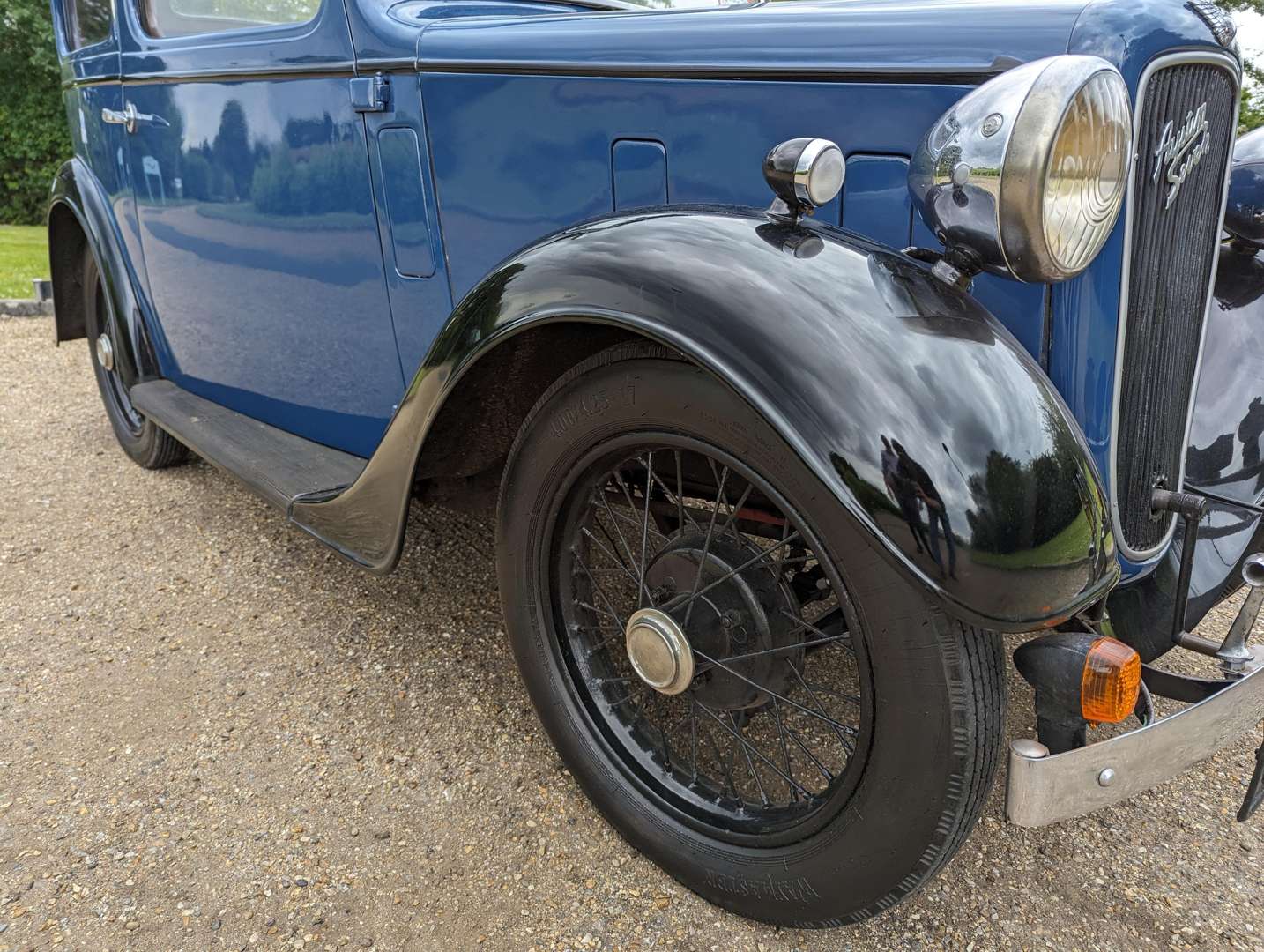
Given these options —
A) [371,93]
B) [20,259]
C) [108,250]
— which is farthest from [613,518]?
[20,259]

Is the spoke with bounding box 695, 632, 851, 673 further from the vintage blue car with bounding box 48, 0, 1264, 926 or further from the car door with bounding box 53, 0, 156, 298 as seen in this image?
the car door with bounding box 53, 0, 156, 298

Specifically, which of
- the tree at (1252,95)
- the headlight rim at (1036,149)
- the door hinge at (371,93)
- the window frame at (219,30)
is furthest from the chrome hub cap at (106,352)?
the tree at (1252,95)

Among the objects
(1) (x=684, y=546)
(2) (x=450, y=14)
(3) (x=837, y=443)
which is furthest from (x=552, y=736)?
(2) (x=450, y=14)

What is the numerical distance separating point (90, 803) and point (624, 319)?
1460 millimetres

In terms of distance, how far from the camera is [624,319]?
1365mm

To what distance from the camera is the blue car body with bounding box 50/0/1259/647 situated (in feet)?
4.39

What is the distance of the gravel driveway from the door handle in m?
1.37

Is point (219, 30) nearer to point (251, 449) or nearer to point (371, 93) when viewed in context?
point (371, 93)

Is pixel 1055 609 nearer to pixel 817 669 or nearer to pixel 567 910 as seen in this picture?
pixel 567 910

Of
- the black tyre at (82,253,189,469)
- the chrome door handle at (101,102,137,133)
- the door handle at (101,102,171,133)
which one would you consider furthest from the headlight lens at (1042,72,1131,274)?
the black tyre at (82,253,189,469)

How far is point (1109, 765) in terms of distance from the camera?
4.14 ft

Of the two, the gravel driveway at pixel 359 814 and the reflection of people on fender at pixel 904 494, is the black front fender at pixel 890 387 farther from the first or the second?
the gravel driveway at pixel 359 814

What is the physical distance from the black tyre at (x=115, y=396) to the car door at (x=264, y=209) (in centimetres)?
53

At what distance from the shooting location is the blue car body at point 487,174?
134 cm
